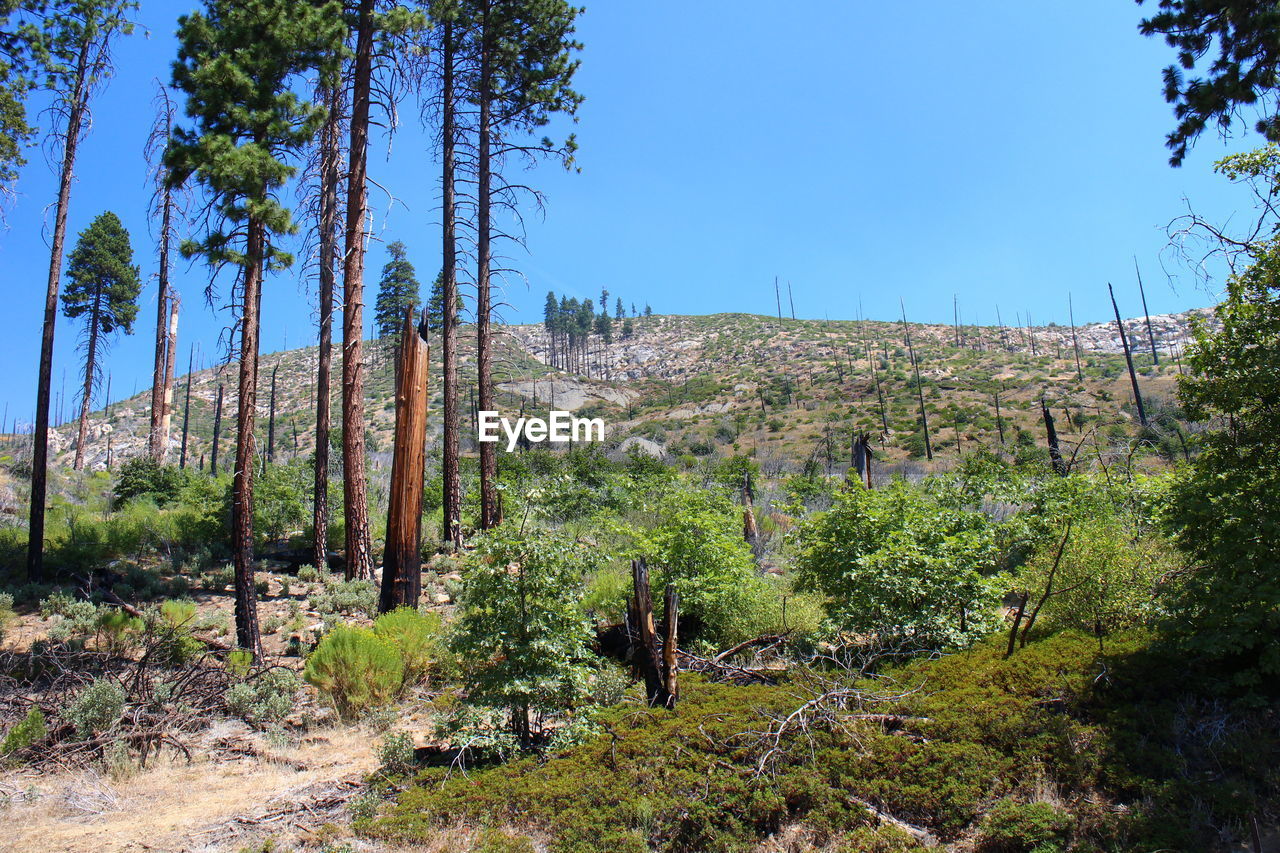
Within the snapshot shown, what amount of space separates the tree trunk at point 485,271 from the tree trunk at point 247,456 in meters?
5.45

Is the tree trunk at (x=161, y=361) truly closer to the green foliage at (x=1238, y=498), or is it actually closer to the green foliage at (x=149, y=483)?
the green foliage at (x=149, y=483)

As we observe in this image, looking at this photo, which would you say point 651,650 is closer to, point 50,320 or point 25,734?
point 25,734

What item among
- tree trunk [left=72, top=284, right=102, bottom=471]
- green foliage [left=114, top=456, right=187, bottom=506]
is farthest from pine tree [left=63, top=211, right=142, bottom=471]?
green foliage [left=114, top=456, right=187, bottom=506]

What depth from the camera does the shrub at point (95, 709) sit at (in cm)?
636

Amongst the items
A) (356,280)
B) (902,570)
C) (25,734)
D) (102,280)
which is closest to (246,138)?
(356,280)

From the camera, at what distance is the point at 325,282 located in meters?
16.2

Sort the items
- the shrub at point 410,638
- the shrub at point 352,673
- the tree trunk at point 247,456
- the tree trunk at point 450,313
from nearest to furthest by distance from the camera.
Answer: the shrub at point 352,673 < the shrub at point 410,638 < the tree trunk at point 247,456 < the tree trunk at point 450,313

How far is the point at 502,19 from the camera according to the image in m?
15.6

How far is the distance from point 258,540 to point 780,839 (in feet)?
50.0

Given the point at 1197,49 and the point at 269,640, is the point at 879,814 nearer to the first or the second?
the point at 1197,49

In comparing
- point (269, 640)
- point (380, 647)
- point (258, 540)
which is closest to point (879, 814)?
point (380, 647)

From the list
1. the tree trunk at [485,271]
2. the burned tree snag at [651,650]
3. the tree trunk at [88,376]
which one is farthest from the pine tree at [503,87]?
the tree trunk at [88,376]

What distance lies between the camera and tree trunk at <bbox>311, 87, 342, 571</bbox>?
1250cm

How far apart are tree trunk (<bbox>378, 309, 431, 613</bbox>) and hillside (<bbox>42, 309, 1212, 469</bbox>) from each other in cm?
781
